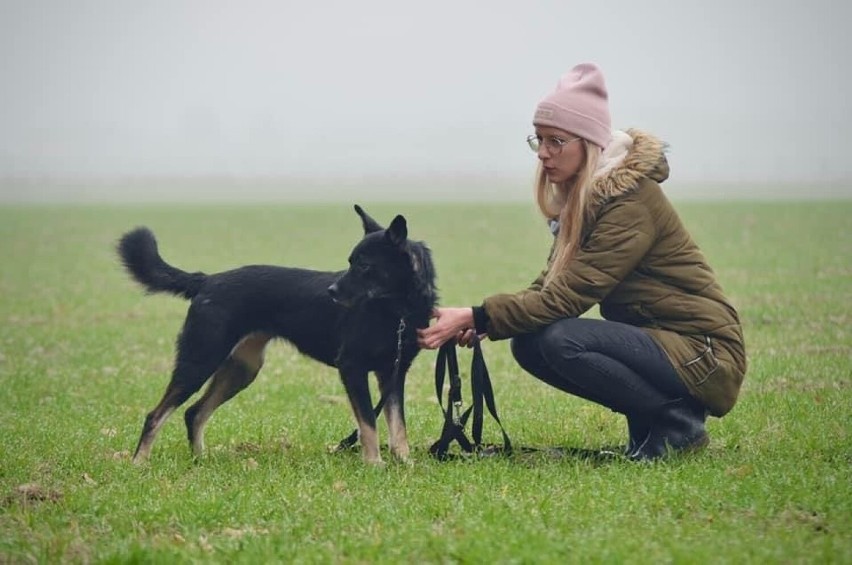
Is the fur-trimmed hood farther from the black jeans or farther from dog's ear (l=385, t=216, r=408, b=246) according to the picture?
dog's ear (l=385, t=216, r=408, b=246)

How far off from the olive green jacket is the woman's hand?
128 mm

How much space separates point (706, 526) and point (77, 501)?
3.02 meters

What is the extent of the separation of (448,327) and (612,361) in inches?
36.0

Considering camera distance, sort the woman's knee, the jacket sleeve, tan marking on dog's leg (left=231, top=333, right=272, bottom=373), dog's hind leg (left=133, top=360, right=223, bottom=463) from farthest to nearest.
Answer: tan marking on dog's leg (left=231, top=333, right=272, bottom=373) < dog's hind leg (left=133, top=360, right=223, bottom=463) < the woman's knee < the jacket sleeve

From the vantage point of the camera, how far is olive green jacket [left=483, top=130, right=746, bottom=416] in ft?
22.7

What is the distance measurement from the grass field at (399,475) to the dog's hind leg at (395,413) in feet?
0.57

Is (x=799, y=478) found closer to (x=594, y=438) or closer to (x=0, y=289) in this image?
(x=594, y=438)

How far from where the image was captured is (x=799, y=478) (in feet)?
20.9

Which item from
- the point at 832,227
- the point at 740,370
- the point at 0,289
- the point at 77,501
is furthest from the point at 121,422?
the point at 832,227

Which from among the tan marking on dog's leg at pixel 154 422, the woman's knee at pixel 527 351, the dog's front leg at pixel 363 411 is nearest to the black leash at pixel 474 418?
the dog's front leg at pixel 363 411

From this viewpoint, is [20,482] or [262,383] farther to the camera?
[262,383]

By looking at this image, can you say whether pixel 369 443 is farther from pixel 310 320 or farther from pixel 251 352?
pixel 251 352

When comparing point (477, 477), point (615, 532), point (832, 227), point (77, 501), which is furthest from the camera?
point (832, 227)

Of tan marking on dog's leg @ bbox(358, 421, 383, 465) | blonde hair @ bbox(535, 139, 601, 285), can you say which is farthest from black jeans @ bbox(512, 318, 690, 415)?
tan marking on dog's leg @ bbox(358, 421, 383, 465)
